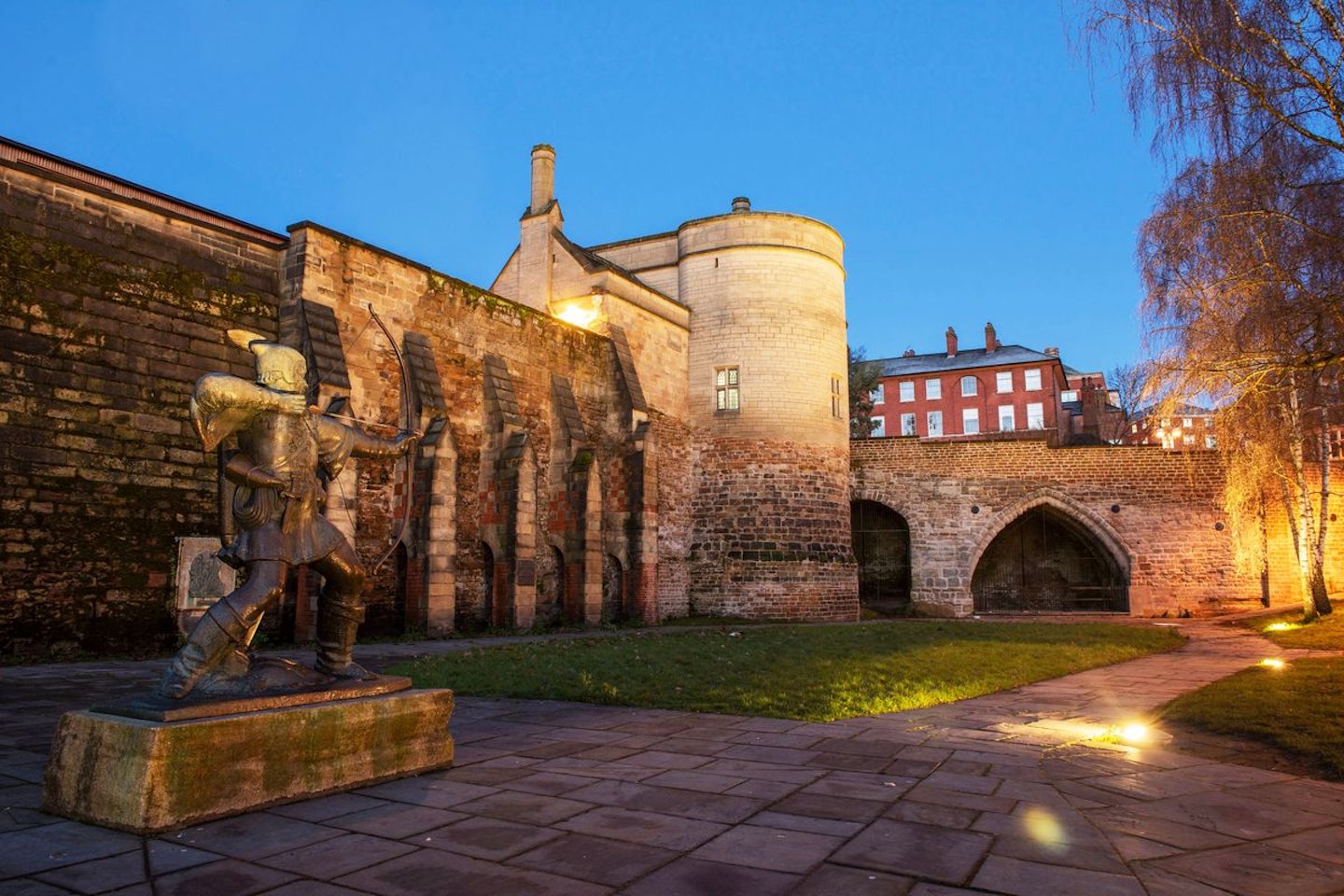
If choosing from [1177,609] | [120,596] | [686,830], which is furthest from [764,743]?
[1177,609]

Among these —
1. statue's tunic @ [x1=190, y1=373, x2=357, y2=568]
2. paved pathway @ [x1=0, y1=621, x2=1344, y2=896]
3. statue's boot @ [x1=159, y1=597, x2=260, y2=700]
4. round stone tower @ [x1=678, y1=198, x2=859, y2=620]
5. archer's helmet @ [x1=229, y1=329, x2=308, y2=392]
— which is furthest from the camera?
round stone tower @ [x1=678, y1=198, x2=859, y2=620]

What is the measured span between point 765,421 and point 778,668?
1372cm

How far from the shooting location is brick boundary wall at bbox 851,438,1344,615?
2573 cm

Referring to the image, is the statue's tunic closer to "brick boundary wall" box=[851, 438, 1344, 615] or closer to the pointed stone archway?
"brick boundary wall" box=[851, 438, 1344, 615]

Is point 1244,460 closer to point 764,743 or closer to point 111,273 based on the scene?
point 764,743

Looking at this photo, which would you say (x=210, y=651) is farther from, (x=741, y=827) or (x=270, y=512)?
(x=741, y=827)

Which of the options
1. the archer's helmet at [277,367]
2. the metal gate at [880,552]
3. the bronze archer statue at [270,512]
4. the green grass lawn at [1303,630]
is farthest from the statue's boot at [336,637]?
the metal gate at [880,552]

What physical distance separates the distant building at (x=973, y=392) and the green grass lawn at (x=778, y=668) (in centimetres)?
3786

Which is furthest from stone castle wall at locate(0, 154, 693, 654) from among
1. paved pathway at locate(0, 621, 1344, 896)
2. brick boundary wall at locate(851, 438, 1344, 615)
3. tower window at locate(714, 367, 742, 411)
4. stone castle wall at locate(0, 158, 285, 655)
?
brick boundary wall at locate(851, 438, 1344, 615)

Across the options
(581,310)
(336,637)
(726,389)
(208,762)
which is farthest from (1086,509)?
(208,762)

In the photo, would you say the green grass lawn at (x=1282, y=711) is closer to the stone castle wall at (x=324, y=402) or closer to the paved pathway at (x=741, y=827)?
the paved pathway at (x=741, y=827)

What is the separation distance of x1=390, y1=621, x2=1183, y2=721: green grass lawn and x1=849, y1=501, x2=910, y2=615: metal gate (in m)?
12.4

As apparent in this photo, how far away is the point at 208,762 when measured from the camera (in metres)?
3.97

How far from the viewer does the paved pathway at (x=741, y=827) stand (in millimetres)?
3252
